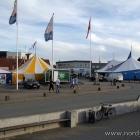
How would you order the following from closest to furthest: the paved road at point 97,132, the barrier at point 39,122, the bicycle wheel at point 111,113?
the paved road at point 97,132, the barrier at point 39,122, the bicycle wheel at point 111,113

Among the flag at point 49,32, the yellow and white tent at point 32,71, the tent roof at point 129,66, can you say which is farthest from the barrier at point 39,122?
the tent roof at point 129,66

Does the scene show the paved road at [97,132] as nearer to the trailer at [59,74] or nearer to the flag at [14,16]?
the flag at [14,16]

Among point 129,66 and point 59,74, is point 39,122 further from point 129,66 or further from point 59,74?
point 129,66

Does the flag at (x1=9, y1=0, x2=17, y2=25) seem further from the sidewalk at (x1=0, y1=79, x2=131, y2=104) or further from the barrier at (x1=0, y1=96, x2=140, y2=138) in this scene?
the barrier at (x1=0, y1=96, x2=140, y2=138)

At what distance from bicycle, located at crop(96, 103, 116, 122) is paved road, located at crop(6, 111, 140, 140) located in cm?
24

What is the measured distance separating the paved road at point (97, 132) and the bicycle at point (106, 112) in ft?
0.80

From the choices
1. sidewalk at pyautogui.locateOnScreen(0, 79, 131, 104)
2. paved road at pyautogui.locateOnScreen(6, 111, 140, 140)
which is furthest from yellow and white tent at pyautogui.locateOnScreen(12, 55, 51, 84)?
paved road at pyautogui.locateOnScreen(6, 111, 140, 140)

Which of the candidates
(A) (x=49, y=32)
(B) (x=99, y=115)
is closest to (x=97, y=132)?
(B) (x=99, y=115)

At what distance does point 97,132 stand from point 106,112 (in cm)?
248

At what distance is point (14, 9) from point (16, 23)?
157cm

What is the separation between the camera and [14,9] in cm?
2650

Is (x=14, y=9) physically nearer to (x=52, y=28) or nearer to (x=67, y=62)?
(x=52, y=28)

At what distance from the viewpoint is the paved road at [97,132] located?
25.4ft

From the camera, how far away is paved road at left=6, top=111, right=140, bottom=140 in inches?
305
